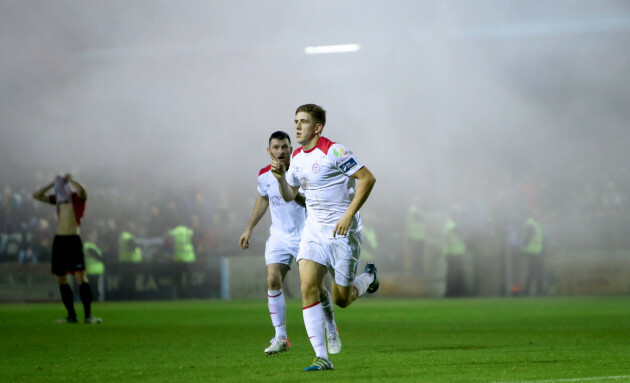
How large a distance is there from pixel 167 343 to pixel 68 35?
38.0 ft

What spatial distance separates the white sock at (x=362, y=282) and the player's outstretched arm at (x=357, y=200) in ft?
3.68

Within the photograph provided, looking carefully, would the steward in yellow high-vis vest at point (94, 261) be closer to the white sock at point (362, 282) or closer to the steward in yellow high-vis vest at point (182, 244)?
the steward in yellow high-vis vest at point (182, 244)

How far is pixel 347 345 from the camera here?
937 cm

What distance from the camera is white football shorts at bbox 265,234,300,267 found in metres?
9.05

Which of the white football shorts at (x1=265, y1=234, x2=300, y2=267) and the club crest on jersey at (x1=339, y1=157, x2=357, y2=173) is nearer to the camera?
the club crest on jersey at (x1=339, y1=157, x2=357, y2=173)

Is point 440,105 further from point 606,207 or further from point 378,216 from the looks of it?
point 606,207

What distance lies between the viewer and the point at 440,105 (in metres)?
22.3

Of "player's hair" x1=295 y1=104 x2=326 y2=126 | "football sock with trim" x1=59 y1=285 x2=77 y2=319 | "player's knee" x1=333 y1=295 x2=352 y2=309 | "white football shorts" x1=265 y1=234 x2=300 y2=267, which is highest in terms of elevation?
"player's hair" x1=295 y1=104 x2=326 y2=126

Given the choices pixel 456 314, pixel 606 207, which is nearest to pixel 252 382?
pixel 456 314

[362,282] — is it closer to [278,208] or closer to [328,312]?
[328,312]

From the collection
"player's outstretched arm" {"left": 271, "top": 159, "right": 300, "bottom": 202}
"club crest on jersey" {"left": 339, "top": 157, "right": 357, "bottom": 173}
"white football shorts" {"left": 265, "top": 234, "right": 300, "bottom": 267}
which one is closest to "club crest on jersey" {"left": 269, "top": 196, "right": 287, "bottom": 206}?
"white football shorts" {"left": 265, "top": 234, "right": 300, "bottom": 267}

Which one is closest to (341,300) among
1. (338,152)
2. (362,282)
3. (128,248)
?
(362,282)

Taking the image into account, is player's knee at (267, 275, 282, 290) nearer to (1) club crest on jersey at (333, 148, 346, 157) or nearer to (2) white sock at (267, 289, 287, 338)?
(2) white sock at (267, 289, 287, 338)

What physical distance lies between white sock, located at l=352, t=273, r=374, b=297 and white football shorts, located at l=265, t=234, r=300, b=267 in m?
0.96
